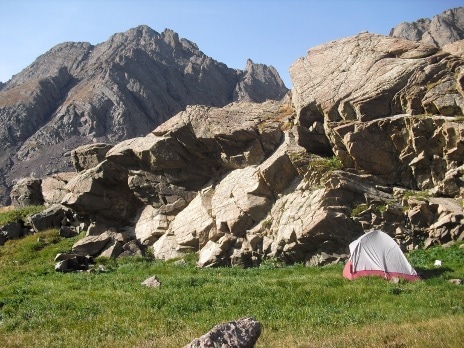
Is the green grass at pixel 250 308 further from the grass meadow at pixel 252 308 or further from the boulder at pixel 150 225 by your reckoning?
the boulder at pixel 150 225

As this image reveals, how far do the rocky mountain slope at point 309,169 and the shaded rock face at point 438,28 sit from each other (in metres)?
93.2

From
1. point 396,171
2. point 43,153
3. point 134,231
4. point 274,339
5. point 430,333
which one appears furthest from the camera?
point 43,153

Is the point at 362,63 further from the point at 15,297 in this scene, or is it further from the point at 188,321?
the point at 15,297

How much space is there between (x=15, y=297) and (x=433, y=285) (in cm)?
1761

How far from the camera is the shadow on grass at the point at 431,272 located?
19406 mm

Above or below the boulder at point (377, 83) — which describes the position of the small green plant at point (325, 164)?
below

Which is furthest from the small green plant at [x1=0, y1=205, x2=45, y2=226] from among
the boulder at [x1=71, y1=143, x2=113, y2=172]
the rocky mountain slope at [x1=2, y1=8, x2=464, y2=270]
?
the rocky mountain slope at [x1=2, y1=8, x2=464, y2=270]

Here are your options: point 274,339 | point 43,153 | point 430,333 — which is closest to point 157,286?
point 274,339

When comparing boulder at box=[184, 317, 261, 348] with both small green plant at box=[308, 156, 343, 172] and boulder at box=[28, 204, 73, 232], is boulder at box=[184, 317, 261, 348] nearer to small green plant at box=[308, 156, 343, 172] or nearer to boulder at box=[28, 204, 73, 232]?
small green plant at box=[308, 156, 343, 172]

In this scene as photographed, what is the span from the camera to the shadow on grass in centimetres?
1941

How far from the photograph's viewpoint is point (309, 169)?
27.5m

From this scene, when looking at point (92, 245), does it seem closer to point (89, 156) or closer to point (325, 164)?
point (89, 156)

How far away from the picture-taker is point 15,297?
18.7 m

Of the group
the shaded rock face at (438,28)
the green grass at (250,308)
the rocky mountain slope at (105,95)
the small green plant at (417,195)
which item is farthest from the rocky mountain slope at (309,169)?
the shaded rock face at (438,28)
